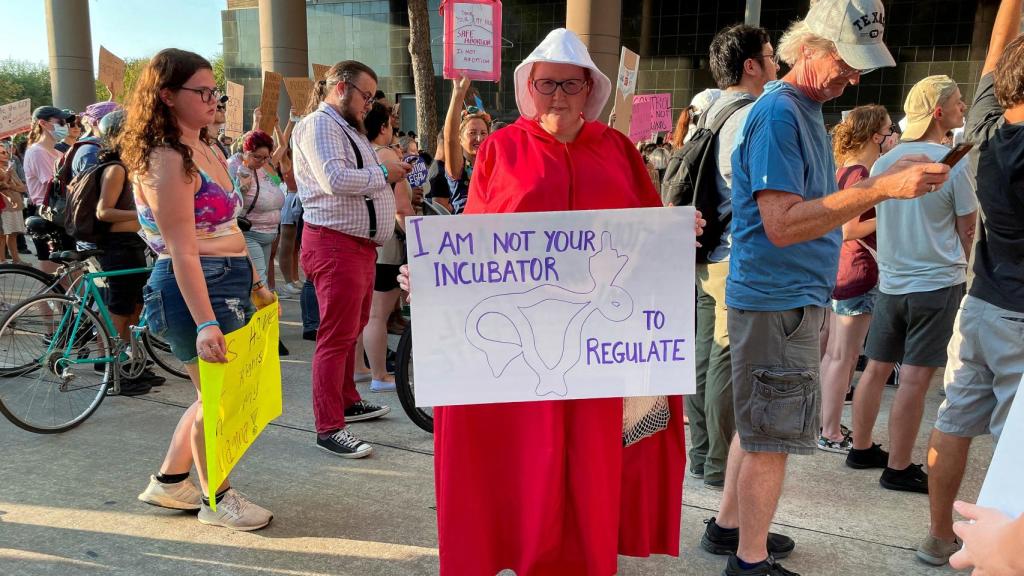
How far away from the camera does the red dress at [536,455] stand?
2.42 metres

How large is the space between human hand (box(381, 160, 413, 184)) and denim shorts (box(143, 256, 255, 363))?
1.39 meters

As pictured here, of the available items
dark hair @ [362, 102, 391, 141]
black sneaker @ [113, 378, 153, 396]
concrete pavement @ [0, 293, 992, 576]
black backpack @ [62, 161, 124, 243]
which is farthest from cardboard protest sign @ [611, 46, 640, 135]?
black sneaker @ [113, 378, 153, 396]

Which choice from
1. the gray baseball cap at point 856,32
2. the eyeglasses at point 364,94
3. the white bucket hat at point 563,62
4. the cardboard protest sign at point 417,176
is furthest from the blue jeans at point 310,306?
the gray baseball cap at point 856,32

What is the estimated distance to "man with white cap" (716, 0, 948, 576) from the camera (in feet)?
7.59

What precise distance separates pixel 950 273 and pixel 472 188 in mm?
2454

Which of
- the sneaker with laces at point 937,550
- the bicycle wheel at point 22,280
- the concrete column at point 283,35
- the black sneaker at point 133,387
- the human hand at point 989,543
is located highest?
the concrete column at point 283,35

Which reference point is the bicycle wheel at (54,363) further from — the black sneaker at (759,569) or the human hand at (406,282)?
the black sneaker at (759,569)

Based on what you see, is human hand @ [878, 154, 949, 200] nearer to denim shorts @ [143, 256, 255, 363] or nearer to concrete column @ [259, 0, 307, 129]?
denim shorts @ [143, 256, 255, 363]

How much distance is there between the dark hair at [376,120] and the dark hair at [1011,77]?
374 cm

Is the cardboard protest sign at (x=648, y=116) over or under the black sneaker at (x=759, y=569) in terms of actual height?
over

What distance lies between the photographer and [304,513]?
11.1 feet

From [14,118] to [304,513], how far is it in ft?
26.9

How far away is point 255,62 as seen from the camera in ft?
78.4

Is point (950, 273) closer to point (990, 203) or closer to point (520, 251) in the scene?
point (990, 203)
